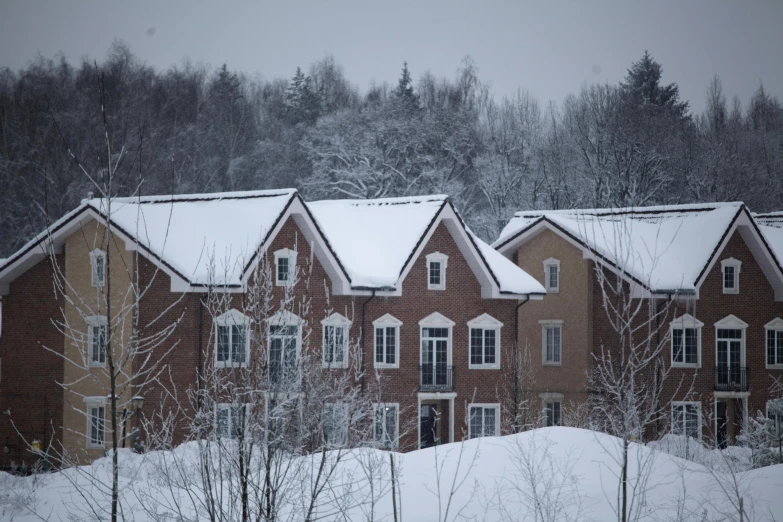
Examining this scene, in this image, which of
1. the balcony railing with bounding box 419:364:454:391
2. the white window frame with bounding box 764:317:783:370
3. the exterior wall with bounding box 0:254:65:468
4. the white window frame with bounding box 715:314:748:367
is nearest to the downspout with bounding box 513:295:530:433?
the balcony railing with bounding box 419:364:454:391

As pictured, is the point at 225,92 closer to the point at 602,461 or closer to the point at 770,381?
the point at 770,381

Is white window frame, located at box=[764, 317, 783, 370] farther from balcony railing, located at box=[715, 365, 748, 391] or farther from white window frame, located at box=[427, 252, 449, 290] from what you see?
white window frame, located at box=[427, 252, 449, 290]

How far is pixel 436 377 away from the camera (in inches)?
1329

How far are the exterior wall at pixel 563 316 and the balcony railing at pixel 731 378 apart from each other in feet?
16.4

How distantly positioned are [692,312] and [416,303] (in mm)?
10999

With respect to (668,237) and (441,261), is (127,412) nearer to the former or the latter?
(441,261)

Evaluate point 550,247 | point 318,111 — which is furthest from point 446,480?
point 318,111

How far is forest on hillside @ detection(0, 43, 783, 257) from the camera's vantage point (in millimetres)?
56625

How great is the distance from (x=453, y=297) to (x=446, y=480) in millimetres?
17010

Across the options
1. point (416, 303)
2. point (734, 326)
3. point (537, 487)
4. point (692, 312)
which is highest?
point (416, 303)

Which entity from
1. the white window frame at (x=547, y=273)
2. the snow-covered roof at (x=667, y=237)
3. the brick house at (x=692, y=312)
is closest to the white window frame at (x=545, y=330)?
the brick house at (x=692, y=312)

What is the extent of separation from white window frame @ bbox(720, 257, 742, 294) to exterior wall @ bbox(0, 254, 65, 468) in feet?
78.3

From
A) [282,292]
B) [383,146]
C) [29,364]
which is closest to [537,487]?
[282,292]

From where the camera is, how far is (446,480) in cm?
1769
